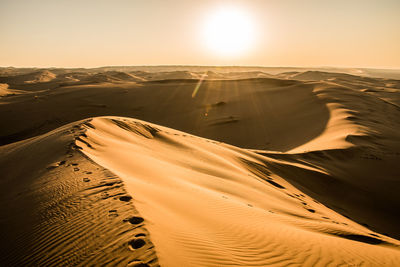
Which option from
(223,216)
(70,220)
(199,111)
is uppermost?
(70,220)

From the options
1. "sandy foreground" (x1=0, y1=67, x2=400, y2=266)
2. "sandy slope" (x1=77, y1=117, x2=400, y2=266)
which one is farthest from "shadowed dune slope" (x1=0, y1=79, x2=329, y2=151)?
"sandy slope" (x1=77, y1=117, x2=400, y2=266)

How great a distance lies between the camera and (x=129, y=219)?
2.65 m

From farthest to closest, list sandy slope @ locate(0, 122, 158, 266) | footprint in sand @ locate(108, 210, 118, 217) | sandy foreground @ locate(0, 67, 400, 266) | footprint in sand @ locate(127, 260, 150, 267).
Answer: footprint in sand @ locate(108, 210, 118, 217) < sandy foreground @ locate(0, 67, 400, 266) < sandy slope @ locate(0, 122, 158, 266) < footprint in sand @ locate(127, 260, 150, 267)

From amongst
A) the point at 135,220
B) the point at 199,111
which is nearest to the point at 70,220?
A: the point at 135,220

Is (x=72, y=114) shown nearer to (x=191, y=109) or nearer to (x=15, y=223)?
Result: (x=191, y=109)

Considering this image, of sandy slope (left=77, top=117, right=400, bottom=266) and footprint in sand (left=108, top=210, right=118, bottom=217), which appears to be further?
footprint in sand (left=108, top=210, right=118, bottom=217)

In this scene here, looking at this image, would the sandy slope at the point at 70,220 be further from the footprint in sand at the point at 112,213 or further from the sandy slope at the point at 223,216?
the sandy slope at the point at 223,216

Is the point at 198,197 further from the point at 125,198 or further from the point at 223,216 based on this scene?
the point at 125,198

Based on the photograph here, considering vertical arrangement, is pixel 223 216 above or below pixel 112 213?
below

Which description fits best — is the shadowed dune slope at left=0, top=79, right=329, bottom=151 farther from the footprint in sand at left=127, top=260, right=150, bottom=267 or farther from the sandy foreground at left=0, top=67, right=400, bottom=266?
the footprint in sand at left=127, top=260, right=150, bottom=267

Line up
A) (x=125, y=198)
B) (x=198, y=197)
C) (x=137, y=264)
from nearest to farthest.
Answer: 1. (x=137, y=264)
2. (x=125, y=198)
3. (x=198, y=197)

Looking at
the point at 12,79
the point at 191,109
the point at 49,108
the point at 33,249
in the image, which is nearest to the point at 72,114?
the point at 49,108

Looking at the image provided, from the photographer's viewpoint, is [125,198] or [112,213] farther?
[125,198]

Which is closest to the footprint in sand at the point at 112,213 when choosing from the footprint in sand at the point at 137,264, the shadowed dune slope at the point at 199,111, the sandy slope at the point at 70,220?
the sandy slope at the point at 70,220
